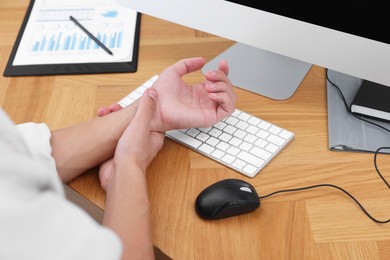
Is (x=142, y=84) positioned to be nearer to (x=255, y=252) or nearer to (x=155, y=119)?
(x=155, y=119)

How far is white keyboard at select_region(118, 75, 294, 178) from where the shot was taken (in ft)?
2.48

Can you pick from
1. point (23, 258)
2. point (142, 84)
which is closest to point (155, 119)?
point (142, 84)

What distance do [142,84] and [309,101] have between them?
302mm

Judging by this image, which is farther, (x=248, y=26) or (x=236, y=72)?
(x=236, y=72)

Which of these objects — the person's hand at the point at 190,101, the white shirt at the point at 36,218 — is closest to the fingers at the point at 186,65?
the person's hand at the point at 190,101

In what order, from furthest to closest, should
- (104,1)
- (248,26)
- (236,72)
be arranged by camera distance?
1. (104,1)
2. (236,72)
3. (248,26)

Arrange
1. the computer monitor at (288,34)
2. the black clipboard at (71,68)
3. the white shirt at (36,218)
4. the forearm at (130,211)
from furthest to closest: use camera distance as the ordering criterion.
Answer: the black clipboard at (71,68) < the computer monitor at (288,34) < the forearm at (130,211) < the white shirt at (36,218)

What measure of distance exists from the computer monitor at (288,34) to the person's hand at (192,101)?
91 mm

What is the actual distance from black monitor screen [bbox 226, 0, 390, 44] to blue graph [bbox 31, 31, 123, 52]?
1.29 feet

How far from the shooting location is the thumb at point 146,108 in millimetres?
778

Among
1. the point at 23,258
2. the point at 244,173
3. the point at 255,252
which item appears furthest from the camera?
the point at 244,173

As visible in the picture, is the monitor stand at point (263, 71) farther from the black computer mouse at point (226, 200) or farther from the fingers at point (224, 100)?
the black computer mouse at point (226, 200)

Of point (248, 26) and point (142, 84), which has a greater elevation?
point (248, 26)

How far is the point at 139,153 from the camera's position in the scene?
746mm
